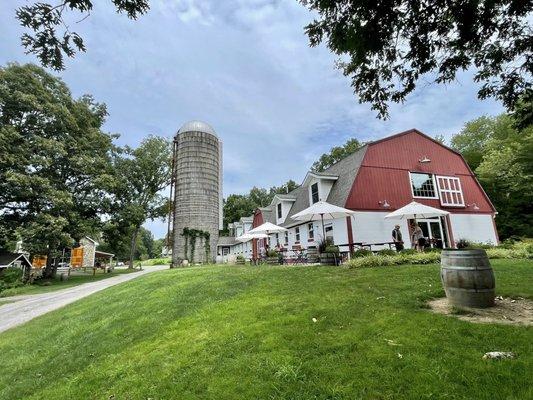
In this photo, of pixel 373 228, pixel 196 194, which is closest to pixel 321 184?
pixel 373 228

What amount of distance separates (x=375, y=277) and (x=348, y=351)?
5.35m

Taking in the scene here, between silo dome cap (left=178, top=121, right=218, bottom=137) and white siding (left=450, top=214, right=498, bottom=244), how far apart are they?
23.0 meters

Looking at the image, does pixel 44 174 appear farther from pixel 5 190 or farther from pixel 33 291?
pixel 33 291

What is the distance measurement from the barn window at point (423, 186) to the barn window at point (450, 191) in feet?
1.83

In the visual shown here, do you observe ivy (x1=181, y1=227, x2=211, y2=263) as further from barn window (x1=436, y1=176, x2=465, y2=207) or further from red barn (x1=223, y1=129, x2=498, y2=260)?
barn window (x1=436, y1=176, x2=465, y2=207)

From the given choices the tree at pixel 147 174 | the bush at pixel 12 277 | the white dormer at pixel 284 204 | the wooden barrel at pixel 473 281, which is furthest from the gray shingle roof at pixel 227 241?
the wooden barrel at pixel 473 281

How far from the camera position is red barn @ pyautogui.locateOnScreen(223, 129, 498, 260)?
18.4 metres

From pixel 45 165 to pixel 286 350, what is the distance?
28243mm

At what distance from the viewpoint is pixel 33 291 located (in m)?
22.1

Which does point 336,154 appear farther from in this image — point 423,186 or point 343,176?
point 343,176

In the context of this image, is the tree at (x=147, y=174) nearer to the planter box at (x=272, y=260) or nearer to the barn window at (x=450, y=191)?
the planter box at (x=272, y=260)

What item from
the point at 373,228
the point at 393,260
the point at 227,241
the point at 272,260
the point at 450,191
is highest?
the point at 450,191

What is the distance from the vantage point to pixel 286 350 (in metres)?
4.62

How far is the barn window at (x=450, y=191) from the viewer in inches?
823
